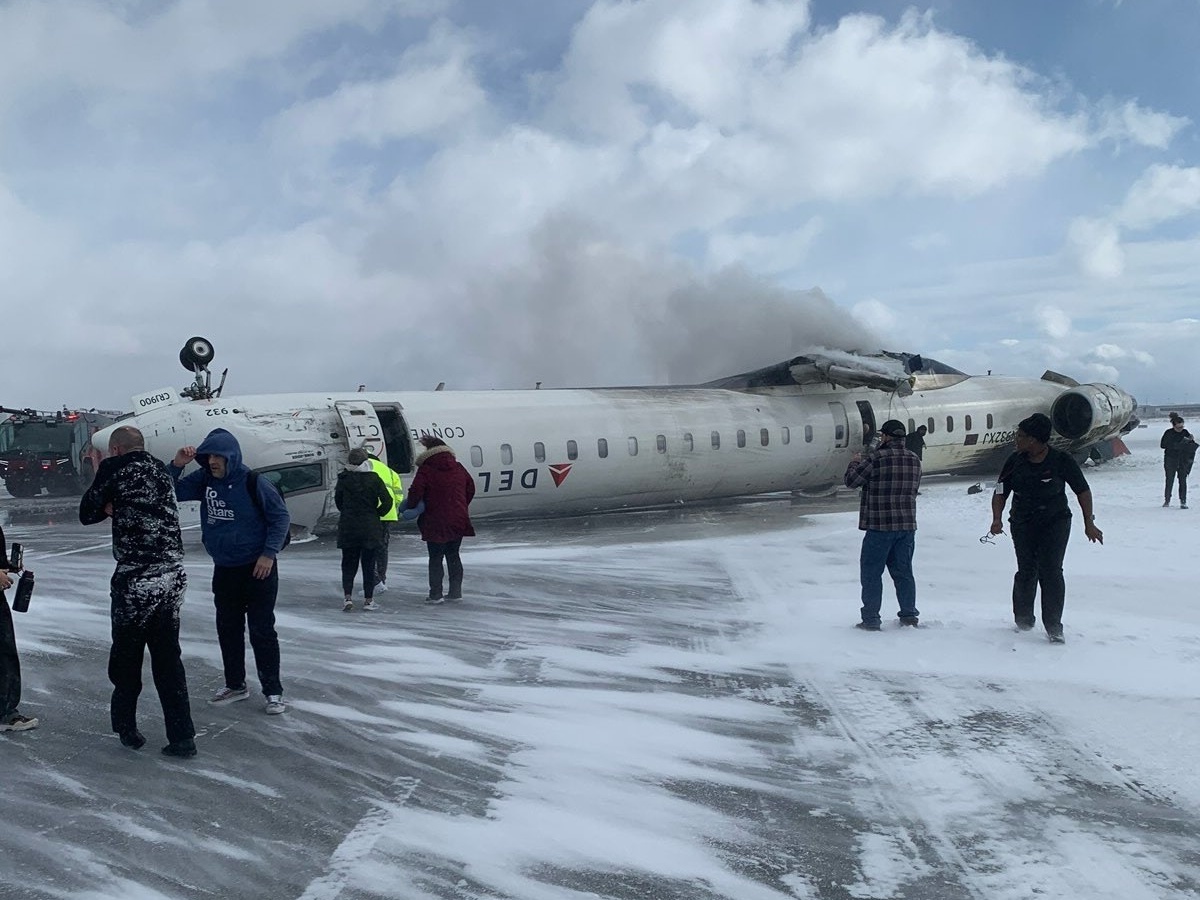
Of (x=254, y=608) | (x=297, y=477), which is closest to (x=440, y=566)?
(x=254, y=608)

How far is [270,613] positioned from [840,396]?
1563 cm

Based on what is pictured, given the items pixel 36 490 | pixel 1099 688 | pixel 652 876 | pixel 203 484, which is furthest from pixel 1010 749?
pixel 36 490

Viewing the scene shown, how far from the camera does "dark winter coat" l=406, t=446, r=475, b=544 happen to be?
9344 millimetres

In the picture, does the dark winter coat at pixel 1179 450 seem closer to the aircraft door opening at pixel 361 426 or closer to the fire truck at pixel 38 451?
the aircraft door opening at pixel 361 426

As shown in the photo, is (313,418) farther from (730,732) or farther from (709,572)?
(730,732)

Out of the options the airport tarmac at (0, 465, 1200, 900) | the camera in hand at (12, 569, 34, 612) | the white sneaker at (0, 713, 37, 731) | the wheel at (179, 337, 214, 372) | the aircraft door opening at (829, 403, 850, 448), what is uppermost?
the wheel at (179, 337, 214, 372)

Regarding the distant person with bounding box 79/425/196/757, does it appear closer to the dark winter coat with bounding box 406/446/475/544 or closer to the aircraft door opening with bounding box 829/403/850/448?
the dark winter coat with bounding box 406/446/475/544

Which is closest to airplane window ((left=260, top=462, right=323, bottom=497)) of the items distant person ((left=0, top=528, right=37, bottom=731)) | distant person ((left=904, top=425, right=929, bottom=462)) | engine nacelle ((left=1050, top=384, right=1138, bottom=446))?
distant person ((left=0, top=528, right=37, bottom=731))

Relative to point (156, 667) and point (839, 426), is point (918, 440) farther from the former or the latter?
point (156, 667)

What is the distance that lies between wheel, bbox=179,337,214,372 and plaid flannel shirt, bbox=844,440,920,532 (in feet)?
45.0

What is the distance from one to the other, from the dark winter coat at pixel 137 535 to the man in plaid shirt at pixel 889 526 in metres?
5.26

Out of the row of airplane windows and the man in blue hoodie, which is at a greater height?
the row of airplane windows

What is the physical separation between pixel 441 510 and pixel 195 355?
10.3 metres

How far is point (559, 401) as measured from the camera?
16.6m
